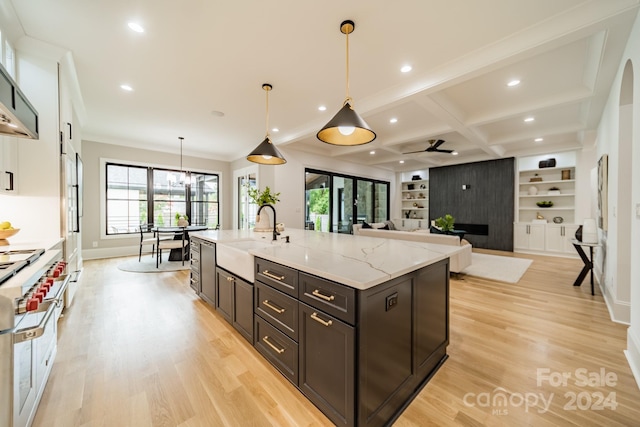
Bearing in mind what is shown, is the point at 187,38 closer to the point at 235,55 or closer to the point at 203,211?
the point at 235,55

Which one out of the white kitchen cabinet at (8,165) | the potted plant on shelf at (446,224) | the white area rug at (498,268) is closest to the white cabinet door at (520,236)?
the white area rug at (498,268)

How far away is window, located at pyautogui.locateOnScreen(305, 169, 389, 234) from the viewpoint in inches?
281

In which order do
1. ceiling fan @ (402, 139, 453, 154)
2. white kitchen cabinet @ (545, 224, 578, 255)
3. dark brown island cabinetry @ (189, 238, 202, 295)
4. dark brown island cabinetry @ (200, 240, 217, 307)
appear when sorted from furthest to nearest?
white kitchen cabinet @ (545, 224, 578, 255)
ceiling fan @ (402, 139, 453, 154)
dark brown island cabinetry @ (189, 238, 202, 295)
dark brown island cabinetry @ (200, 240, 217, 307)

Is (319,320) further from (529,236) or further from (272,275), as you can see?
(529,236)

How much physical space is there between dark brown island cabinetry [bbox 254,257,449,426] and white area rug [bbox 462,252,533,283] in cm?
321

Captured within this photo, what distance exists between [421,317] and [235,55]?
10.2ft

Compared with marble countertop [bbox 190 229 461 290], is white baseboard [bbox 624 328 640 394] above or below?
below

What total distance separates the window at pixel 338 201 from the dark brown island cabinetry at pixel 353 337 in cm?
527

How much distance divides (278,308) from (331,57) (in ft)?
8.61

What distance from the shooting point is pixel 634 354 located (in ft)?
6.16

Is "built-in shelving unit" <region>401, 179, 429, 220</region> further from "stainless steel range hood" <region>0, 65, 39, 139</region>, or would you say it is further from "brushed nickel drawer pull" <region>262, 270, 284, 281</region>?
"stainless steel range hood" <region>0, 65, 39, 139</region>

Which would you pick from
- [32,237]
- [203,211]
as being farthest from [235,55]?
[203,211]

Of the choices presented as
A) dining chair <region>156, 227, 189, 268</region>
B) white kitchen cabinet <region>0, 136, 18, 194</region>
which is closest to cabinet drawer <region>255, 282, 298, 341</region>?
white kitchen cabinet <region>0, 136, 18, 194</region>

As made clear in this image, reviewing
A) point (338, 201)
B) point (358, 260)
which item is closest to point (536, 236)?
point (338, 201)
